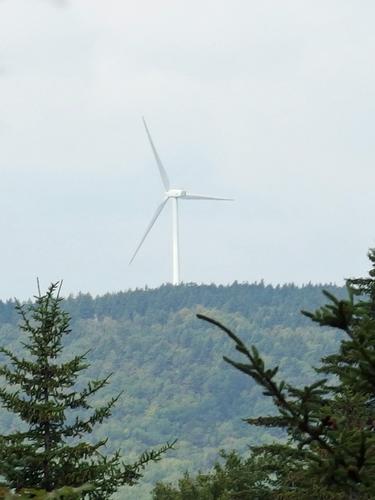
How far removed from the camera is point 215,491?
77.4m

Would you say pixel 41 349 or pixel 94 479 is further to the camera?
pixel 41 349

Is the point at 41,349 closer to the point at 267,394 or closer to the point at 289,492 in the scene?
the point at 289,492

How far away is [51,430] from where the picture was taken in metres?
22.8

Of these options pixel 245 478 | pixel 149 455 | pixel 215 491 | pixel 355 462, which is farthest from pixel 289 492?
pixel 215 491

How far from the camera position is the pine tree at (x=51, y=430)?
69.8ft

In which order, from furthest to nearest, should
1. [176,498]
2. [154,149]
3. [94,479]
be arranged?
1. [154,149]
2. [176,498]
3. [94,479]

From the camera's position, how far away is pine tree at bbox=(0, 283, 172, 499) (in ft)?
69.8

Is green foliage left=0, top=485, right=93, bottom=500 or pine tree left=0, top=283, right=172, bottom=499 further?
pine tree left=0, top=283, right=172, bottom=499

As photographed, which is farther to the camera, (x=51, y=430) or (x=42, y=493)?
(x=51, y=430)

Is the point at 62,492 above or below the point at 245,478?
above

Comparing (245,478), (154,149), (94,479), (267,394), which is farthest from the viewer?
(154,149)

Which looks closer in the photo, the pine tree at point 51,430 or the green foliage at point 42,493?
the green foliage at point 42,493

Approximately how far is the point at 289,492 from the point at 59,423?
3.95m

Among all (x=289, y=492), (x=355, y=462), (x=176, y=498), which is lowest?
(x=176, y=498)
